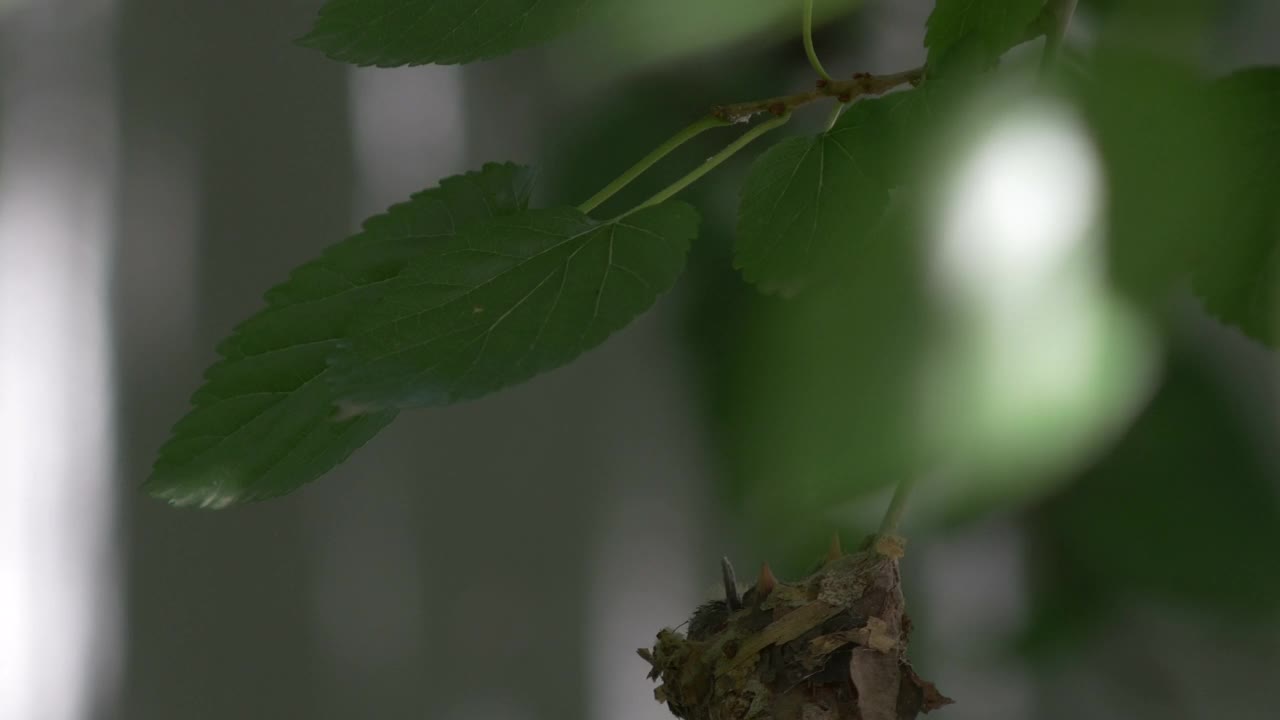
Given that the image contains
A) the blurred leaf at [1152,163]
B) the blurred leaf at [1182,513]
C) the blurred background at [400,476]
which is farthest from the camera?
the blurred background at [400,476]

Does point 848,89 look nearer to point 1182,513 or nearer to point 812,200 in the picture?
point 812,200

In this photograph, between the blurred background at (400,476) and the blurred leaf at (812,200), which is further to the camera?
the blurred background at (400,476)

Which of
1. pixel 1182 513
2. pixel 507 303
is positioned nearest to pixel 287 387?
pixel 507 303

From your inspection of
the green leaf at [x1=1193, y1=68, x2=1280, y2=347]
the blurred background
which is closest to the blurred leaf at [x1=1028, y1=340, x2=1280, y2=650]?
the blurred background

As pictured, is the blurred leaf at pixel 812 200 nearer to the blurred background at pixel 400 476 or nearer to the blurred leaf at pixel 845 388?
the blurred leaf at pixel 845 388

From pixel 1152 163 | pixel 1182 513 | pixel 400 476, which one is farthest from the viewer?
pixel 400 476

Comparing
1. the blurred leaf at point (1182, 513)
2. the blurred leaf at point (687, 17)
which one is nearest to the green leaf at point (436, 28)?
the blurred leaf at point (687, 17)

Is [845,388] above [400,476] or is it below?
below
